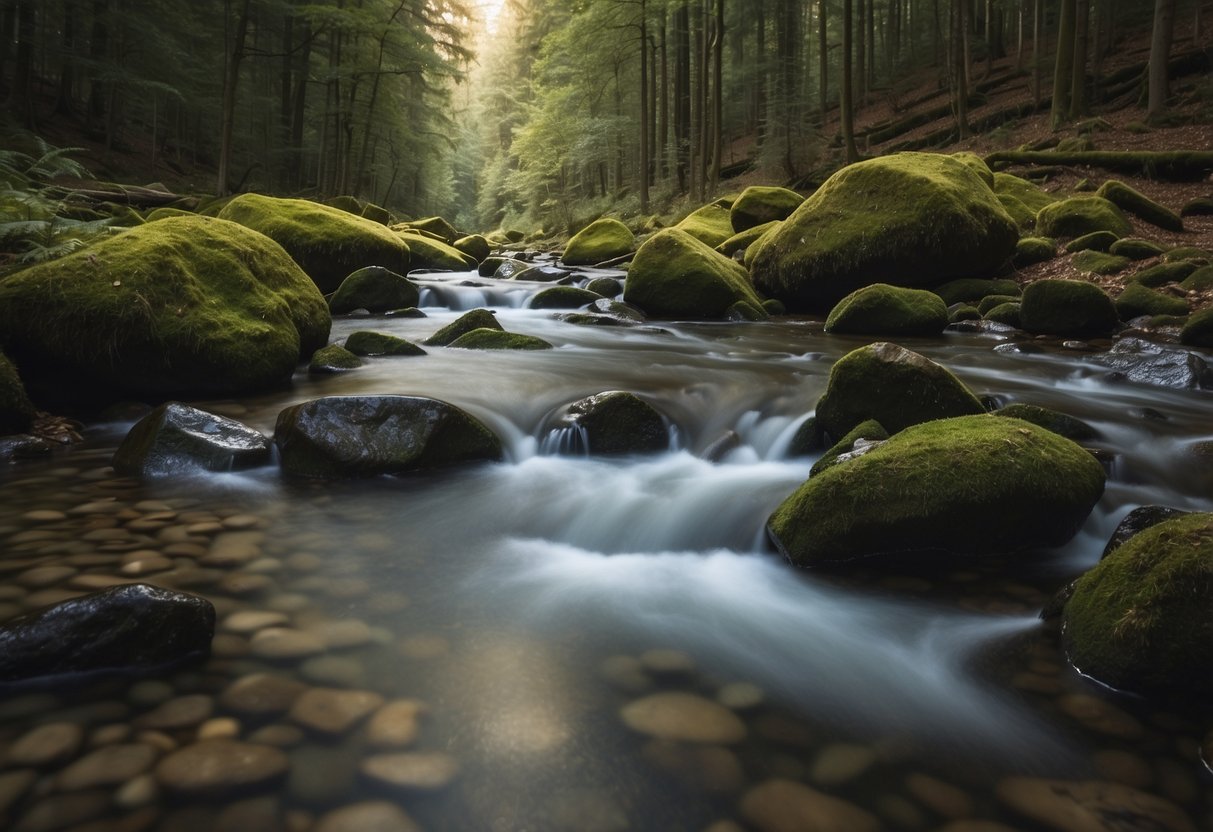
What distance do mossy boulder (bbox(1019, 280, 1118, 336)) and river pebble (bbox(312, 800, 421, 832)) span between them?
996cm

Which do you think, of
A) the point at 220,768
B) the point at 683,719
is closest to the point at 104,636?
the point at 220,768

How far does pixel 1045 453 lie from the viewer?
11.4 feet

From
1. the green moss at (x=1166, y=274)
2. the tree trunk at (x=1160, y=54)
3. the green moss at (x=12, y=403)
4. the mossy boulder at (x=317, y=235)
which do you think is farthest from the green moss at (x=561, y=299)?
the tree trunk at (x=1160, y=54)

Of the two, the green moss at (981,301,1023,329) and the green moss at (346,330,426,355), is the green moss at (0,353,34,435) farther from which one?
the green moss at (981,301,1023,329)

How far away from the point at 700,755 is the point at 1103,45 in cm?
3108

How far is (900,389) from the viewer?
177 inches

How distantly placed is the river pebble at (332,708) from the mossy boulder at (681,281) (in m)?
10.0

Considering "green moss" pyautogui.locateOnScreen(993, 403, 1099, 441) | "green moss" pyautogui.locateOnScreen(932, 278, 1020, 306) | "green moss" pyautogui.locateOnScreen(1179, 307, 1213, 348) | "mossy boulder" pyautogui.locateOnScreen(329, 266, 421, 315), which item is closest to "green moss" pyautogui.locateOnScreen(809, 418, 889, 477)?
"green moss" pyautogui.locateOnScreen(993, 403, 1099, 441)

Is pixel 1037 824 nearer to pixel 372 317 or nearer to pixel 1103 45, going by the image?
pixel 372 317

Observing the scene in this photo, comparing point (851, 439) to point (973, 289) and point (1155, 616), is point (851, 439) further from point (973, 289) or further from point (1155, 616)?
point (973, 289)

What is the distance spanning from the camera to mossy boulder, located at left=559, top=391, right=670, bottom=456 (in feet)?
17.0

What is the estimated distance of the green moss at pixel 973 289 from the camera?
1109cm

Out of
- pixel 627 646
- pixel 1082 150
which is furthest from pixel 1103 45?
pixel 627 646

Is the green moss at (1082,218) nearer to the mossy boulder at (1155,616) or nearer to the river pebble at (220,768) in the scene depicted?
the mossy boulder at (1155,616)
